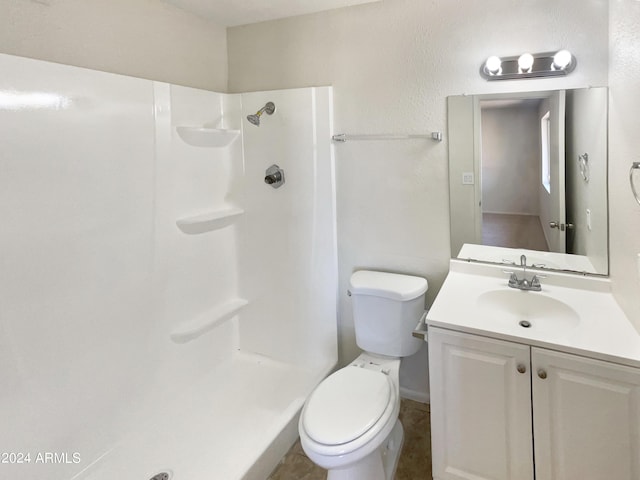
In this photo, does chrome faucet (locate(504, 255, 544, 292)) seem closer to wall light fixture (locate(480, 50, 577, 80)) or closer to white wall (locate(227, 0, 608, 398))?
white wall (locate(227, 0, 608, 398))

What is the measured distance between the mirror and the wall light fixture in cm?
8

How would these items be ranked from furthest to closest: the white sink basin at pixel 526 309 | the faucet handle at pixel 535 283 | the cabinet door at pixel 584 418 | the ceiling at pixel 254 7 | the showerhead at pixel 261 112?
the showerhead at pixel 261 112, the ceiling at pixel 254 7, the faucet handle at pixel 535 283, the white sink basin at pixel 526 309, the cabinet door at pixel 584 418

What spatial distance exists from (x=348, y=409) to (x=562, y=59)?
1753 mm

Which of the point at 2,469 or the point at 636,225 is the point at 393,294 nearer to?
the point at 636,225

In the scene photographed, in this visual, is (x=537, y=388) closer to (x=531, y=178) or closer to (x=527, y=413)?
(x=527, y=413)

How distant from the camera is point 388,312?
6.48 feet

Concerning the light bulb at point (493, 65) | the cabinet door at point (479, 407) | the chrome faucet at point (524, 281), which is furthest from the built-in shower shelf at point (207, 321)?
the light bulb at point (493, 65)


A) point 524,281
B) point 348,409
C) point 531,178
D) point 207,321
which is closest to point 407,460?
point 348,409

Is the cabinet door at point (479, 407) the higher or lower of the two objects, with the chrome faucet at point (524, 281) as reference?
lower

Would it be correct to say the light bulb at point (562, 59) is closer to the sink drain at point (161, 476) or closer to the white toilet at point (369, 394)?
the white toilet at point (369, 394)

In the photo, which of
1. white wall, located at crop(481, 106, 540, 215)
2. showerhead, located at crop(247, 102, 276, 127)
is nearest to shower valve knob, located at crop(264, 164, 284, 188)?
showerhead, located at crop(247, 102, 276, 127)

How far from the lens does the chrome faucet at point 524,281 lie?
1.75m

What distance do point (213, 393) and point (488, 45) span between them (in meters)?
2.34

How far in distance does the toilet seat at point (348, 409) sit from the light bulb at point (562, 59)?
159cm
